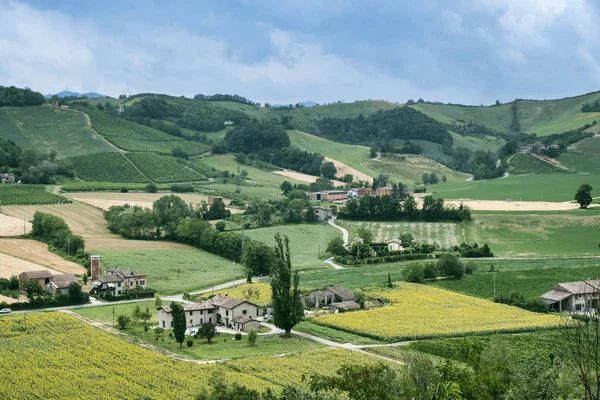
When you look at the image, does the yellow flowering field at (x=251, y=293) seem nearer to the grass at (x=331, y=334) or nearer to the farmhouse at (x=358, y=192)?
the grass at (x=331, y=334)

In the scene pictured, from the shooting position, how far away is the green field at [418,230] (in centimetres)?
8975

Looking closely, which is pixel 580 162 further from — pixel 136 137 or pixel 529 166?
pixel 136 137

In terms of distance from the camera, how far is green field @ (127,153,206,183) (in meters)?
129

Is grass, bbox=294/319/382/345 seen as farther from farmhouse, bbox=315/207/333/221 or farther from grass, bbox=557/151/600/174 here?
grass, bbox=557/151/600/174

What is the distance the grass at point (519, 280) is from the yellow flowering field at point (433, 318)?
3213 millimetres

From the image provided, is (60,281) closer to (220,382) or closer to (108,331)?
(108,331)

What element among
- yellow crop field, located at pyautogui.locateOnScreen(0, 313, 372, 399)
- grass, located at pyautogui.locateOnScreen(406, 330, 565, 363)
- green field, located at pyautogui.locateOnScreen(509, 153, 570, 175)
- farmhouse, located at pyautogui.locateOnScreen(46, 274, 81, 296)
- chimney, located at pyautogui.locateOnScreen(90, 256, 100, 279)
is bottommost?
yellow crop field, located at pyautogui.locateOnScreen(0, 313, 372, 399)

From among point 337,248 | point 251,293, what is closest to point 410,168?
point 337,248

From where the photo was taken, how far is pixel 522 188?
418 feet

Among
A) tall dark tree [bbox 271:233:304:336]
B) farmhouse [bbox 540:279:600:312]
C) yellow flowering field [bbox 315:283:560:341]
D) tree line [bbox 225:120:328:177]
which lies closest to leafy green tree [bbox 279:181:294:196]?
tree line [bbox 225:120:328:177]

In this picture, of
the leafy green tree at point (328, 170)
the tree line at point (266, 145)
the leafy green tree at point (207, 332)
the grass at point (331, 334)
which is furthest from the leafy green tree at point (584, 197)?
the leafy green tree at point (207, 332)

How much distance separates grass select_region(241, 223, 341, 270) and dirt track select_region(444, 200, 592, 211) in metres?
22.2

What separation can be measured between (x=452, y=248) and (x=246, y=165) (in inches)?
3033

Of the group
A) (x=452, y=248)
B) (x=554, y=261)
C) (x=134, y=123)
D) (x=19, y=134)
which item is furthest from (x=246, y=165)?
(x=554, y=261)
